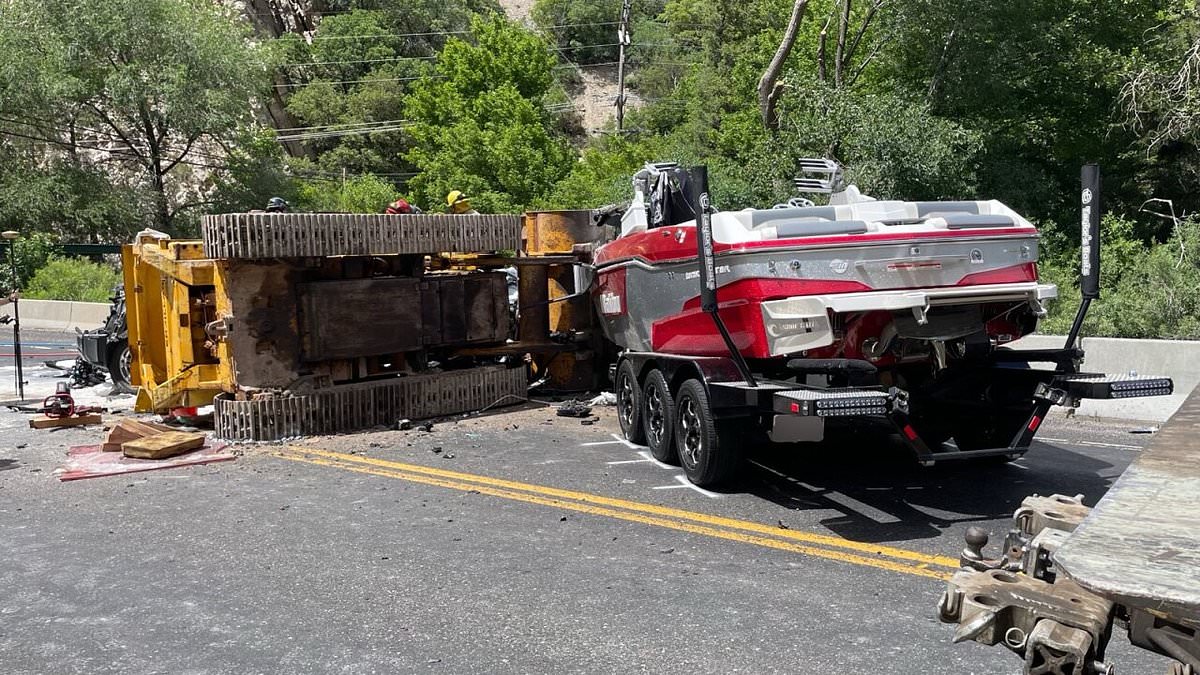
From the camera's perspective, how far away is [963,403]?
25.3ft

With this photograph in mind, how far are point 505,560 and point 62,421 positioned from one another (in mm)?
7052

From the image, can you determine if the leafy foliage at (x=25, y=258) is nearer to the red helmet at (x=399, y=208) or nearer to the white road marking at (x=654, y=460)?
the red helmet at (x=399, y=208)

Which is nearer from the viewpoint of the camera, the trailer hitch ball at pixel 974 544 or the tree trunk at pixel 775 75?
the trailer hitch ball at pixel 974 544

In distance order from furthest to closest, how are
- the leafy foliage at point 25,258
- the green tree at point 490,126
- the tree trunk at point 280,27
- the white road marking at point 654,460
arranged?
the tree trunk at point 280,27 < the green tree at point 490,126 < the leafy foliage at point 25,258 < the white road marking at point 654,460

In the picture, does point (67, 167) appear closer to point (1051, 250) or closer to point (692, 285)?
point (1051, 250)

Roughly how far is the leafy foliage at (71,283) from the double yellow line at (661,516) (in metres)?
19.7

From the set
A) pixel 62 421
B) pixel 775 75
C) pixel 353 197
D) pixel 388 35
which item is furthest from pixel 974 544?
pixel 388 35

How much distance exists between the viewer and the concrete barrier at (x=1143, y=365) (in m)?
10.2

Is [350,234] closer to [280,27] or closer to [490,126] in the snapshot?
[490,126]

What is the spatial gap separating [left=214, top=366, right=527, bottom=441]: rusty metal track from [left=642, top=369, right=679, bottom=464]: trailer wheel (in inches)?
112

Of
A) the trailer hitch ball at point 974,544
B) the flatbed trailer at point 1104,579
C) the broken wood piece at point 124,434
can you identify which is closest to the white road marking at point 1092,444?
the flatbed trailer at point 1104,579

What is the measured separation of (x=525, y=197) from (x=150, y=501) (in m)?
32.8

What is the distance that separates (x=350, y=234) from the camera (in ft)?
33.3

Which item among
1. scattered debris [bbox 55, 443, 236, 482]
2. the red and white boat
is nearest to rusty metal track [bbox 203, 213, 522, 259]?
scattered debris [bbox 55, 443, 236, 482]
